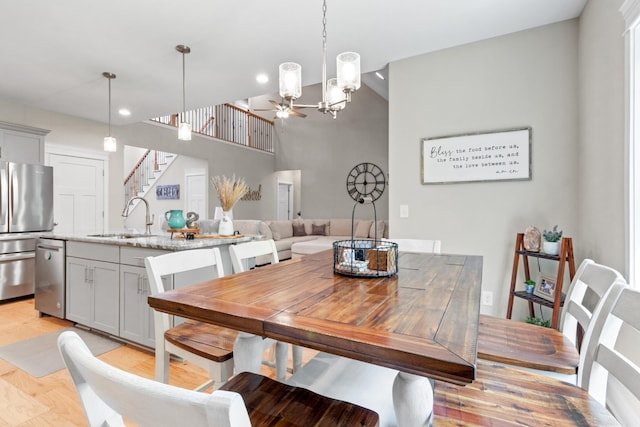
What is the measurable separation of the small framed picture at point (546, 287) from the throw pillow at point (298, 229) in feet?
17.8

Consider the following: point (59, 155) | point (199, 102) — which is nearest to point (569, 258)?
point (199, 102)

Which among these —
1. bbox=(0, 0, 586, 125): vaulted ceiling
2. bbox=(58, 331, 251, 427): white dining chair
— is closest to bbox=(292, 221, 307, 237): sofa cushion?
bbox=(0, 0, 586, 125): vaulted ceiling

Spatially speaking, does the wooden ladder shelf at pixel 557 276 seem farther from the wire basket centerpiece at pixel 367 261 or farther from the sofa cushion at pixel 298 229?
the sofa cushion at pixel 298 229

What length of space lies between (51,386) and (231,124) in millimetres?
6761

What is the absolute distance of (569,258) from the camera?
7.30 feet

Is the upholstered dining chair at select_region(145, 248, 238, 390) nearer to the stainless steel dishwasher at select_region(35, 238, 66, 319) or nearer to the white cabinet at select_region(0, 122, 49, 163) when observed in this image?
the stainless steel dishwasher at select_region(35, 238, 66, 319)

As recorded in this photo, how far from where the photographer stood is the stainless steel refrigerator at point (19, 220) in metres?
3.82

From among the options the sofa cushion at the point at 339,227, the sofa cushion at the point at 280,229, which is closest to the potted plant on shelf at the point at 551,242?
the sofa cushion at the point at 280,229

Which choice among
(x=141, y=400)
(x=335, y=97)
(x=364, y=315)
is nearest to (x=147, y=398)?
(x=141, y=400)

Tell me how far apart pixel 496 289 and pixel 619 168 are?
1373 mm

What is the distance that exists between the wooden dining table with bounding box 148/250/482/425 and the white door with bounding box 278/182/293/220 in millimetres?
7922

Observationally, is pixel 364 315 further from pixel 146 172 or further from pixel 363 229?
pixel 146 172

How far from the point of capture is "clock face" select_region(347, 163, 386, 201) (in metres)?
7.89

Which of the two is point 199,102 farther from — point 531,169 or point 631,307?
point 631,307
